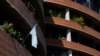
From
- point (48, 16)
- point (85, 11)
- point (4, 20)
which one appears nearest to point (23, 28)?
point (4, 20)

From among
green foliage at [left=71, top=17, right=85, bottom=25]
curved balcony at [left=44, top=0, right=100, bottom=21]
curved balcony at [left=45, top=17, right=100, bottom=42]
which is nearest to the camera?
curved balcony at [left=45, top=17, right=100, bottom=42]

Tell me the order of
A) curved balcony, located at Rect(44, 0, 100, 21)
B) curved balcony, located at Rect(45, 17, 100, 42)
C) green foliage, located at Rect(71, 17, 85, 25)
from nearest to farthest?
curved balcony, located at Rect(45, 17, 100, 42) < curved balcony, located at Rect(44, 0, 100, 21) < green foliage, located at Rect(71, 17, 85, 25)

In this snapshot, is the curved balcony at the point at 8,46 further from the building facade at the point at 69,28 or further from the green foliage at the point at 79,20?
the green foliage at the point at 79,20

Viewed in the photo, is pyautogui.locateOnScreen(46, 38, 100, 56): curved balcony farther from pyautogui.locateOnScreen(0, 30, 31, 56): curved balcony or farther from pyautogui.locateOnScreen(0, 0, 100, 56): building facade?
pyautogui.locateOnScreen(0, 30, 31, 56): curved balcony

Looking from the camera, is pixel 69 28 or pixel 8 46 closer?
pixel 8 46

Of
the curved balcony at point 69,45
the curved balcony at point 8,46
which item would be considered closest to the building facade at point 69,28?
Answer: the curved balcony at point 69,45

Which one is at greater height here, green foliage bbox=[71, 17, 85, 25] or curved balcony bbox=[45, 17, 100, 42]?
green foliage bbox=[71, 17, 85, 25]

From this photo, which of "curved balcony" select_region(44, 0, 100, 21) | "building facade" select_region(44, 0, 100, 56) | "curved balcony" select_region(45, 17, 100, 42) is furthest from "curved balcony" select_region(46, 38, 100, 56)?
"curved balcony" select_region(44, 0, 100, 21)

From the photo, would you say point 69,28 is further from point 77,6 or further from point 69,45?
point 77,6

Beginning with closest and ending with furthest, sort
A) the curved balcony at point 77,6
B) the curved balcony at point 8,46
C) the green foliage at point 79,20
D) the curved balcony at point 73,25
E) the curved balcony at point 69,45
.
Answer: the curved balcony at point 8,46 < the curved balcony at point 69,45 < the curved balcony at point 73,25 < the curved balcony at point 77,6 < the green foliage at point 79,20

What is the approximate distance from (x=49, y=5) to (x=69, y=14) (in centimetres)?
299

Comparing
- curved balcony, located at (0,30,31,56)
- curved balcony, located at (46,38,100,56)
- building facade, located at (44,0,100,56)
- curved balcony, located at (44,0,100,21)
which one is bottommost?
curved balcony, located at (0,30,31,56)

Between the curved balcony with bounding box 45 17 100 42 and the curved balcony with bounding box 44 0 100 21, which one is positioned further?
the curved balcony with bounding box 44 0 100 21

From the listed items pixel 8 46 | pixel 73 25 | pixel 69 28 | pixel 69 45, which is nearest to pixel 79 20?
pixel 73 25
